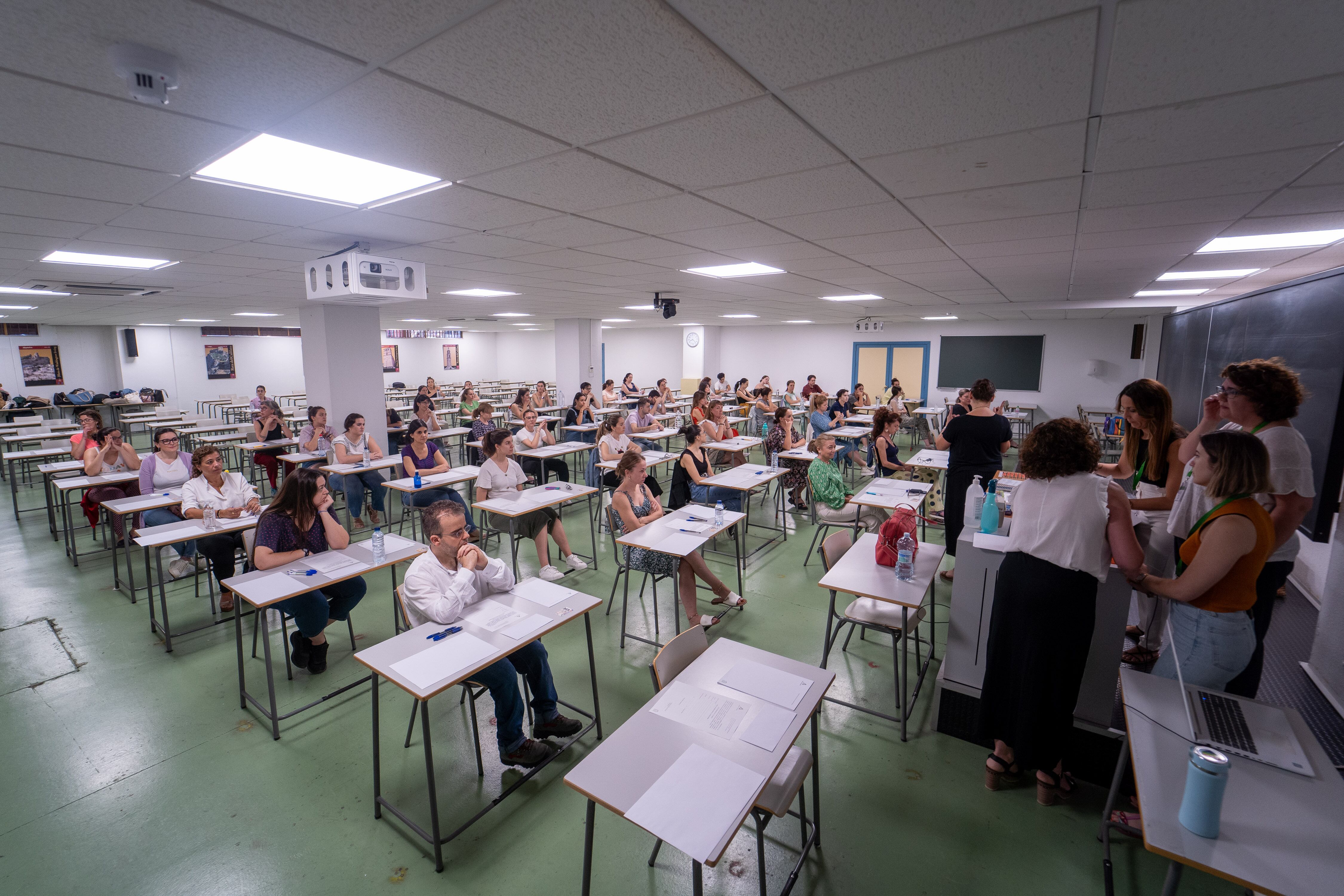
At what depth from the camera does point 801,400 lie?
15.4 m

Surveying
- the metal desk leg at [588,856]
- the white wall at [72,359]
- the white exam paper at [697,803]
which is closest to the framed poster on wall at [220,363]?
the white wall at [72,359]

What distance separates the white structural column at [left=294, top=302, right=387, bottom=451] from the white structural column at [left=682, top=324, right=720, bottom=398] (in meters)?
11.6

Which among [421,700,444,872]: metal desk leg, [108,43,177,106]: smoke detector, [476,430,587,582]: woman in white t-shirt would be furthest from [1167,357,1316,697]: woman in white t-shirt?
[476,430,587,582]: woman in white t-shirt

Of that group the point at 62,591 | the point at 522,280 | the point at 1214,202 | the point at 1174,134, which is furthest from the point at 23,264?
the point at 1214,202

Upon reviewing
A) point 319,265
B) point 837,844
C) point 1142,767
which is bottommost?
point 837,844

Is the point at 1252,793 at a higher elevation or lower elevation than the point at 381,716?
higher

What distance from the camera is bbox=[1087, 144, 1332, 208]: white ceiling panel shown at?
229 cm

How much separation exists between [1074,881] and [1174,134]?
2.88m

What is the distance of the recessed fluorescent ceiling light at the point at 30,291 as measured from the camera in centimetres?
642

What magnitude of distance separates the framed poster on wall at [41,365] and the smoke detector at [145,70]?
1909 cm

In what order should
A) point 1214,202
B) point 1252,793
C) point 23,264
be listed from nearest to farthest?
1. point 1252,793
2. point 1214,202
3. point 23,264

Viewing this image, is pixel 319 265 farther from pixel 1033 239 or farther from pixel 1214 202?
pixel 1214 202

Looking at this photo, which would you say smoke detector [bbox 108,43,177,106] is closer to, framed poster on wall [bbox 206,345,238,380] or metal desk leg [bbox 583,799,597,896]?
metal desk leg [bbox 583,799,597,896]

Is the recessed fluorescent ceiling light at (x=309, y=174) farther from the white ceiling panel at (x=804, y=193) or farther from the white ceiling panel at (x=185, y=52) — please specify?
the white ceiling panel at (x=804, y=193)
